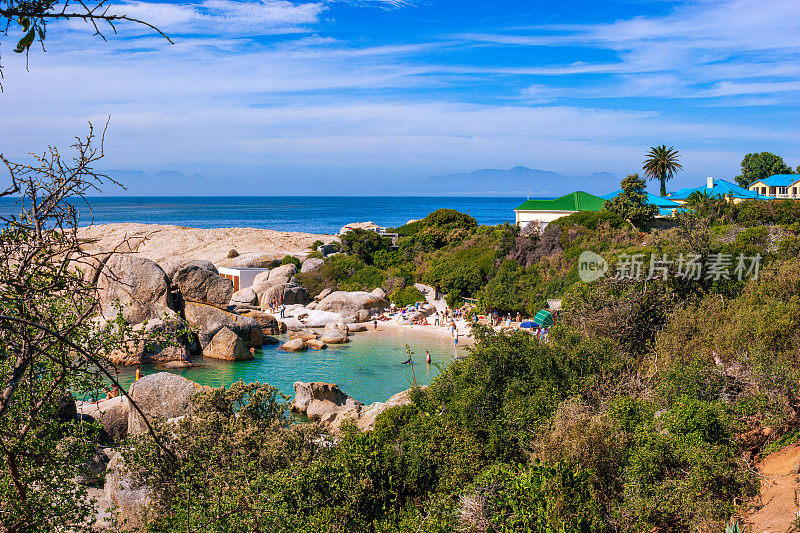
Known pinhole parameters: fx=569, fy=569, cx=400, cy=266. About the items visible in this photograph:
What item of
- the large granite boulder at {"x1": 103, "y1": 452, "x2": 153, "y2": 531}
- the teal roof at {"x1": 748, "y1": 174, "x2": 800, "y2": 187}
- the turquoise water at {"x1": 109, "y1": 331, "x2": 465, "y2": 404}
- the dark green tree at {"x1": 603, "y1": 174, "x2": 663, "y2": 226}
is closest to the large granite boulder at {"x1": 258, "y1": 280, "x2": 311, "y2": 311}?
the turquoise water at {"x1": 109, "y1": 331, "x2": 465, "y2": 404}

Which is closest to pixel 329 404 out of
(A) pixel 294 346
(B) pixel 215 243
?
(A) pixel 294 346

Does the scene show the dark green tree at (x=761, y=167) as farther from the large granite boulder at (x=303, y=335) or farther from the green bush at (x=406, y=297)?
the large granite boulder at (x=303, y=335)

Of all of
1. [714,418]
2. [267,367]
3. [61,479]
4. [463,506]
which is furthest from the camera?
[267,367]

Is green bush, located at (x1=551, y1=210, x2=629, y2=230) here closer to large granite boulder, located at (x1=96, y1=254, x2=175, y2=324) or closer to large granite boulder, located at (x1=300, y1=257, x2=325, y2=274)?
large granite boulder, located at (x1=300, y1=257, x2=325, y2=274)

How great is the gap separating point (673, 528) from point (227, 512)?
691 cm

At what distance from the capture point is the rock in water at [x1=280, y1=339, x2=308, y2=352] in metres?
29.8

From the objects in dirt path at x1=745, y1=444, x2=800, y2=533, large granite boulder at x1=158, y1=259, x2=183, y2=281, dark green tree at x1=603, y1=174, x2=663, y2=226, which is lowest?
dirt path at x1=745, y1=444, x2=800, y2=533

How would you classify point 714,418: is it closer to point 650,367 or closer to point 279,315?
point 650,367

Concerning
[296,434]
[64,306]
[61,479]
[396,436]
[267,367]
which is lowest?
[267,367]

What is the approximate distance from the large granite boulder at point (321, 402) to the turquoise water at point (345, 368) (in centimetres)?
187

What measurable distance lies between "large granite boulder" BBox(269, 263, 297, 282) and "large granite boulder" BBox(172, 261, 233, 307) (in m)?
6.79

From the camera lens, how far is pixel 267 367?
88.0ft

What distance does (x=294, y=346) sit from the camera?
98.0 ft

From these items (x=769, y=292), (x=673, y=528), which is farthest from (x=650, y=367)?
(x=673, y=528)
